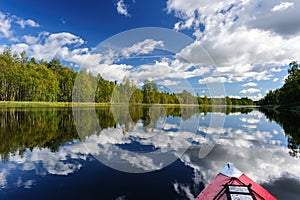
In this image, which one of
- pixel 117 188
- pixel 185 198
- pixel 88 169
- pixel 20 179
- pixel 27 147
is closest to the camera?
pixel 185 198

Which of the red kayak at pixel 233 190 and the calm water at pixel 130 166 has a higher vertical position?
the red kayak at pixel 233 190

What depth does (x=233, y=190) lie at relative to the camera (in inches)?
131

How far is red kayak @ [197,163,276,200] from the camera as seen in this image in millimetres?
3184

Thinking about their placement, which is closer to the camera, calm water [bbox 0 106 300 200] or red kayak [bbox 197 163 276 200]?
red kayak [bbox 197 163 276 200]

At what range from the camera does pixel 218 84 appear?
390 inches

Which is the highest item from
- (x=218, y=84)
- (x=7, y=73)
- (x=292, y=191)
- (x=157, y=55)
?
(x=7, y=73)

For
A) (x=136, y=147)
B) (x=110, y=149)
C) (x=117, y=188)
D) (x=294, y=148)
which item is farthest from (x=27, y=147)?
(x=294, y=148)

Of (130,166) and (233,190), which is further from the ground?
(233,190)

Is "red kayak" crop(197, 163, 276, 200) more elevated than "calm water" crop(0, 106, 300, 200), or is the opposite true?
"red kayak" crop(197, 163, 276, 200)

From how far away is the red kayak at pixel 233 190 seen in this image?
3.18m

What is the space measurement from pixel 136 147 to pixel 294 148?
7.39 metres

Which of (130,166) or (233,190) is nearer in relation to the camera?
(233,190)

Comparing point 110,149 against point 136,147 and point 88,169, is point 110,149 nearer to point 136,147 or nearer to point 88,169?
point 136,147

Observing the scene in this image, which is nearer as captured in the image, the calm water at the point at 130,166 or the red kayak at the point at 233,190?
the red kayak at the point at 233,190
